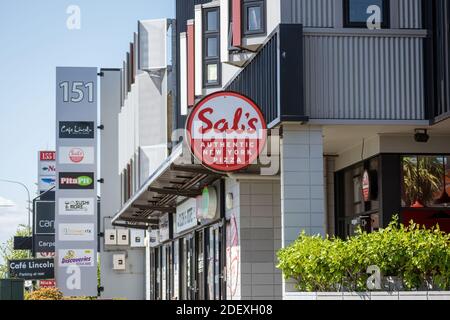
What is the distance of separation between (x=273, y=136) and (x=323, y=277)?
412cm

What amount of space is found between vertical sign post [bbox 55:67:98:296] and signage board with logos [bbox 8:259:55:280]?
11.1 ft

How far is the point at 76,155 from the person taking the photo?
156 ft

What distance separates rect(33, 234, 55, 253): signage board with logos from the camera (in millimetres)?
54812

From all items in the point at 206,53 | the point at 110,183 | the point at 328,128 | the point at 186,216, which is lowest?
the point at 186,216

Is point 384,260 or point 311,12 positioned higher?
point 311,12

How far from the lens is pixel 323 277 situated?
47.8 ft

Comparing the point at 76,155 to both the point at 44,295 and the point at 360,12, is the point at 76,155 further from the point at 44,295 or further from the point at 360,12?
the point at 360,12

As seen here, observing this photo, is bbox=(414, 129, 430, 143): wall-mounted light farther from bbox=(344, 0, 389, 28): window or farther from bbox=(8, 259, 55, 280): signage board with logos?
bbox=(8, 259, 55, 280): signage board with logos

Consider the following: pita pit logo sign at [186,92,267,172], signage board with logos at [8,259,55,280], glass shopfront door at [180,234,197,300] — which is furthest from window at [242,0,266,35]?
signage board with logos at [8,259,55,280]

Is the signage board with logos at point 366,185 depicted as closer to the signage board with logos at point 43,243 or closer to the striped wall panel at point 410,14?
the striped wall panel at point 410,14

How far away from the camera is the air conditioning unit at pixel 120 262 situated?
163 feet

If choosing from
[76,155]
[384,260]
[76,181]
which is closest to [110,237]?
[76,181]

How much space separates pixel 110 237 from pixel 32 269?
972cm

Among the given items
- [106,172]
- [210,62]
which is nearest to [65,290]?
[106,172]
